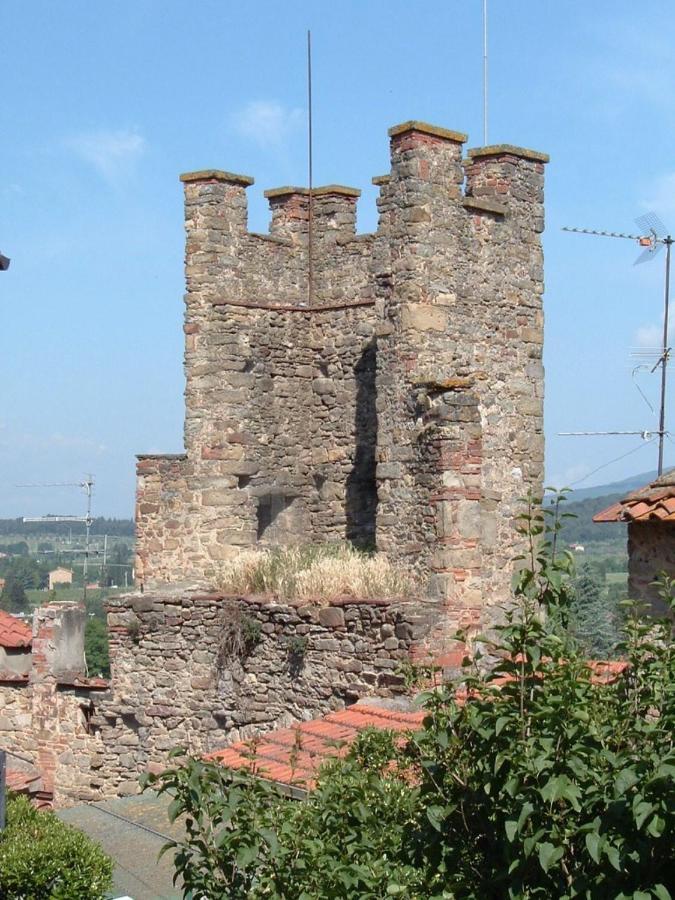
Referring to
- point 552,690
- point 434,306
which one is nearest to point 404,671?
point 552,690

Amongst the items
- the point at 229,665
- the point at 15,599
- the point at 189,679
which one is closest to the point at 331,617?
the point at 229,665

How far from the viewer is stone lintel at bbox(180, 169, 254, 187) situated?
1550 cm

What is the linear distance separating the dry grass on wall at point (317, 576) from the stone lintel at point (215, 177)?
4520 mm

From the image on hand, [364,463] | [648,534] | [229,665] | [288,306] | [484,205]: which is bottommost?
[229,665]

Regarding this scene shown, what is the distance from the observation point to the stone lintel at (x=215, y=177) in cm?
1550

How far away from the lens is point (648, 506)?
1084 cm

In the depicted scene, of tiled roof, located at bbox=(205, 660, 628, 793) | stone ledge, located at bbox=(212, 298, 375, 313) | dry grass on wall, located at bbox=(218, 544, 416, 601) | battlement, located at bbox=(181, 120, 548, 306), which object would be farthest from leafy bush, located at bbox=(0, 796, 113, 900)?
stone ledge, located at bbox=(212, 298, 375, 313)

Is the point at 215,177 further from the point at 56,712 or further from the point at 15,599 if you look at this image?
the point at 15,599

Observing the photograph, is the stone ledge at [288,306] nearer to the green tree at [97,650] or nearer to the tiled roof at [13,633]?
the tiled roof at [13,633]

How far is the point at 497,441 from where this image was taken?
1484cm

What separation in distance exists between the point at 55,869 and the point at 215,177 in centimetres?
942

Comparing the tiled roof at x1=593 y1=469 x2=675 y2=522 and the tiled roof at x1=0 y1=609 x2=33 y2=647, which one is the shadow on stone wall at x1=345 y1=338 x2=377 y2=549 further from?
the tiled roof at x1=593 y1=469 x2=675 y2=522

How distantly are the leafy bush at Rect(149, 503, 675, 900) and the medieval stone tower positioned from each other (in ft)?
25.2

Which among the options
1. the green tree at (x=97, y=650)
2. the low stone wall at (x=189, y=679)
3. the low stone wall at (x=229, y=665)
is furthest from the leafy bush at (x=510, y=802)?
the green tree at (x=97, y=650)
